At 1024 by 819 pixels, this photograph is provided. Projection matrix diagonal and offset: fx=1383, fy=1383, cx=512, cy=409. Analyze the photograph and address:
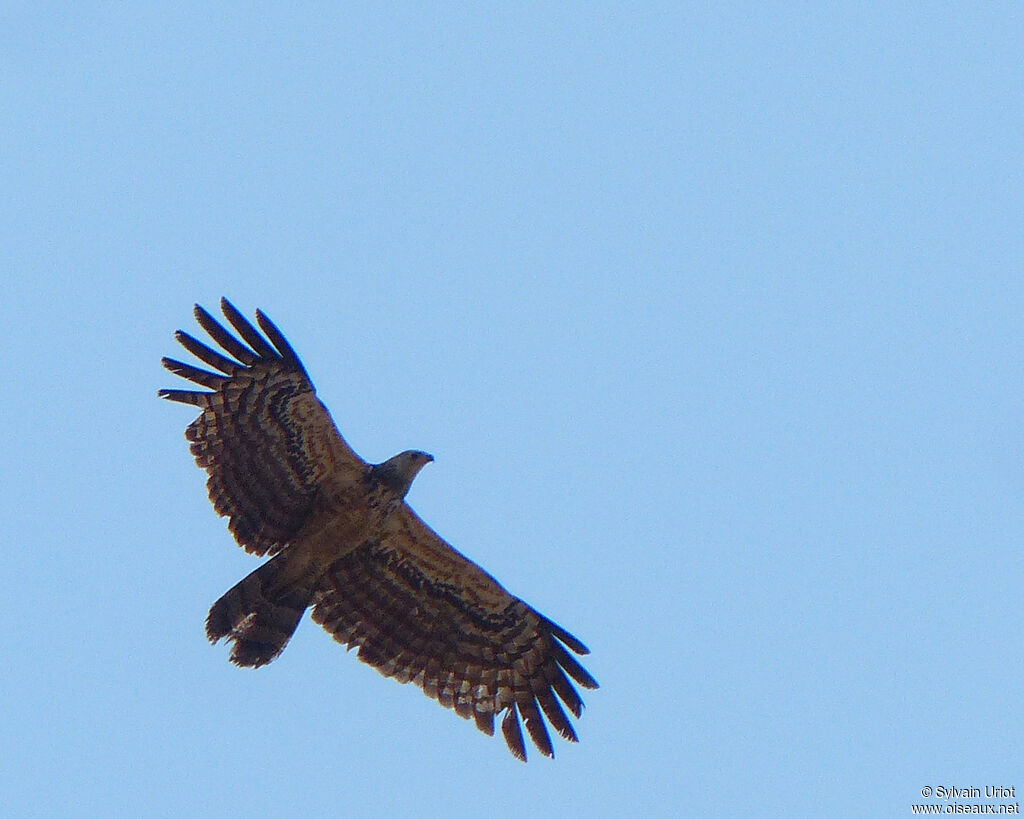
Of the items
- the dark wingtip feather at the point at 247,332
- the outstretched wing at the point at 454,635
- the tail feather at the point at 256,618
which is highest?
the dark wingtip feather at the point at 247,332

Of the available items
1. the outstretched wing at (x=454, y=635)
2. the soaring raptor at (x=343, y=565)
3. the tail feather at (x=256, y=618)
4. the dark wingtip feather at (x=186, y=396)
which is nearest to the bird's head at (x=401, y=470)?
the soaring raptor at (x=343, y=565)

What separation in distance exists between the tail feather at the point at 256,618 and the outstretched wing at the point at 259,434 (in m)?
0.33

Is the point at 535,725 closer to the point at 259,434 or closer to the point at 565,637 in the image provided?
the point at 565,637

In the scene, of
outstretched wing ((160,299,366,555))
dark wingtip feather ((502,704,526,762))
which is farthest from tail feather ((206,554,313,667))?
dark wingtip feather ((502,704,526,762))

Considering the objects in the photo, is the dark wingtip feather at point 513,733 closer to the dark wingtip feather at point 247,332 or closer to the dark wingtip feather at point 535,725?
the dark wingtip feather at point 535,725

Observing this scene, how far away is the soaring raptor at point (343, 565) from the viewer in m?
13.2

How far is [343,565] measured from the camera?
14016 millimetres

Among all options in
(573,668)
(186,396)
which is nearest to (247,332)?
(186,396)

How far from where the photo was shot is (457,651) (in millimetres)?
14352

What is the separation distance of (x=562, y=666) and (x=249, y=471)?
12.5 feet

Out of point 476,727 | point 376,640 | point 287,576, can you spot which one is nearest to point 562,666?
point 476,727

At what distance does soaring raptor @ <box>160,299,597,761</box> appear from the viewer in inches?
520

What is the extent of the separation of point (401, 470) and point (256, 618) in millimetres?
1998

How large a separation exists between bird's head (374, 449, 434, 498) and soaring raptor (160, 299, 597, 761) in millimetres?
12
